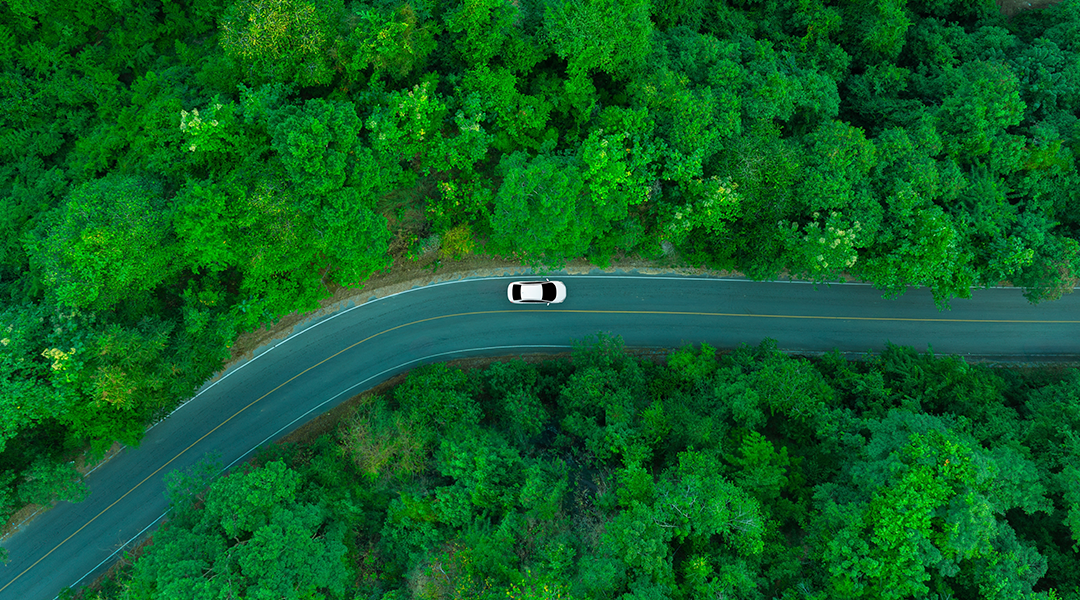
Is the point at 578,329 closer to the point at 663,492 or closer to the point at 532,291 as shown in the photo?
the point at 532,291

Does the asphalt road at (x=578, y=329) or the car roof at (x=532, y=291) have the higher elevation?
the car roof at (x=532, y=291)

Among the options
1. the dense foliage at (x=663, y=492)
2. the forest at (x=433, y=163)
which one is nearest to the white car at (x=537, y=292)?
the forest at (x=433, y=163)

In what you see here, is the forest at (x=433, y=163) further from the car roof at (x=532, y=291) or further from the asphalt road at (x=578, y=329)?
the asphalt road at (x=578, y=329)

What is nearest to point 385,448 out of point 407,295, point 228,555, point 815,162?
point 228,555

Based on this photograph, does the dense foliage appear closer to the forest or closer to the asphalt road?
the asphalt road

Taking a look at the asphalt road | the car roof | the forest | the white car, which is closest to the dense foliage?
the asphalt road

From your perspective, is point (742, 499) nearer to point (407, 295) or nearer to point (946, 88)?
point (407, 295)
